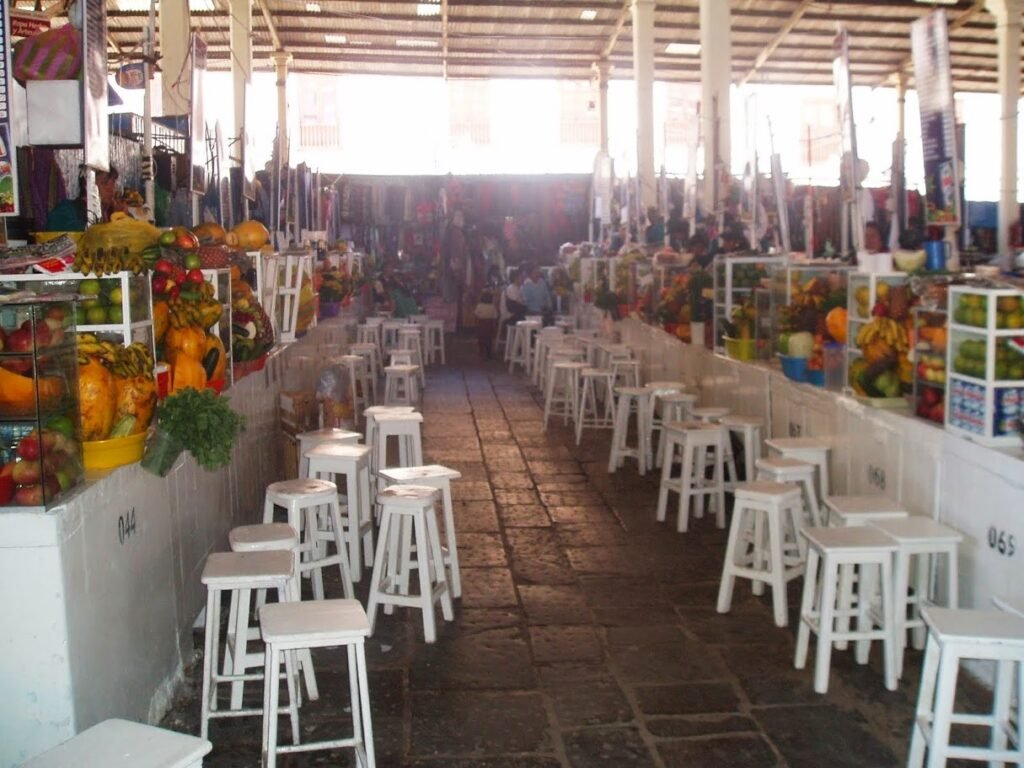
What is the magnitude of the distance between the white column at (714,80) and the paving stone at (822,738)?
9.84 metres

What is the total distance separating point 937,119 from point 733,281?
293 centimetres

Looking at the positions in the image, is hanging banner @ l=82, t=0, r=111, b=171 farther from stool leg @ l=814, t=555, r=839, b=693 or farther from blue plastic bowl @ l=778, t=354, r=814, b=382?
blue plastic bowl @ l=778, t=354, r=814, b=382

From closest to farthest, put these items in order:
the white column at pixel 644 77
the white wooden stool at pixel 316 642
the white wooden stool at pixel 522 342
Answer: the white wooden stool at pixel 316 642 < the white wooden stool at pixel 522 342 < the white column at pixel 644 77

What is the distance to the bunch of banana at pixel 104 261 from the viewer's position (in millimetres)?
4191

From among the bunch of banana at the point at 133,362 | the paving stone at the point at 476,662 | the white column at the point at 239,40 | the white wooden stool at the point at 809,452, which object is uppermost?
the white column at the point at 239,40

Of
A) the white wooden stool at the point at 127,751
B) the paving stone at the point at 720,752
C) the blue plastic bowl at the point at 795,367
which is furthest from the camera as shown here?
the blue plastic bowl at the point at 795,367

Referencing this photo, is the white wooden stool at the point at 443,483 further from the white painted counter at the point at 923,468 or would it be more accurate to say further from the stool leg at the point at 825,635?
the white painted counter at the point at 923,468

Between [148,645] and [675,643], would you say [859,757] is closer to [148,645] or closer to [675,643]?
[675,643]

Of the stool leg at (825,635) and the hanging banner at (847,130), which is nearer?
the stool leg at (825,635)

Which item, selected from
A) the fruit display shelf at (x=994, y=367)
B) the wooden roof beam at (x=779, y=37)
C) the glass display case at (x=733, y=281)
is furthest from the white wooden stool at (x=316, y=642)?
the wooden roof beam at (x=779, y=37)

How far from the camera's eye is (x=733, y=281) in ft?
28.8

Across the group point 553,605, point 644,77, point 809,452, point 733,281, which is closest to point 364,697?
point 553,605

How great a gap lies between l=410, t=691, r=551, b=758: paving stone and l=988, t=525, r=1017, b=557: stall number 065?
77.9 inches

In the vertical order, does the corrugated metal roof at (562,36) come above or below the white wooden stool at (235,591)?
above
